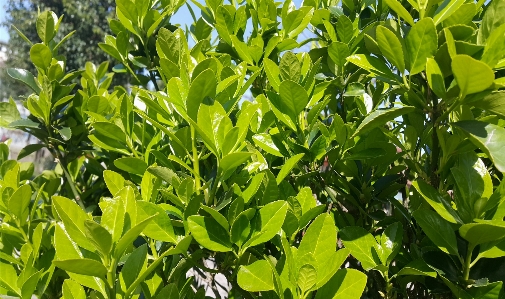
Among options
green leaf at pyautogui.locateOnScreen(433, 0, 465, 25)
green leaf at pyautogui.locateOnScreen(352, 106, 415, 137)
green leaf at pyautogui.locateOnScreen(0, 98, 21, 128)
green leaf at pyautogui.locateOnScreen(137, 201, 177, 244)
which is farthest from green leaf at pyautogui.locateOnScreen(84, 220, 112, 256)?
green leaf at pyautogui.locateOnScreen(0, 98, 21, 128)

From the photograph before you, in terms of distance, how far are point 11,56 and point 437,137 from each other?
86.0 ft

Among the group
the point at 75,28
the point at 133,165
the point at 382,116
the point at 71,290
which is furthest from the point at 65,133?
the point at 75,28

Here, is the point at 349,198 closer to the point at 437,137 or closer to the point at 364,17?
the point at 437,137

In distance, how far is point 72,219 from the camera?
68 centimetres

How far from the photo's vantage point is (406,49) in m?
0.84

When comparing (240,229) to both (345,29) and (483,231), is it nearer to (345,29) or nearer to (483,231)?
(483,231)

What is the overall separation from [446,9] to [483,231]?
43cm

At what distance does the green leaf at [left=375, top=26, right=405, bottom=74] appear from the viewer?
2.71 feet

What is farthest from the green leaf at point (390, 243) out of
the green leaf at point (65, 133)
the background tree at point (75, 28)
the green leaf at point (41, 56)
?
the background tree at point (75, 28)

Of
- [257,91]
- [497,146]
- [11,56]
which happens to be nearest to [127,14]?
[257,91]

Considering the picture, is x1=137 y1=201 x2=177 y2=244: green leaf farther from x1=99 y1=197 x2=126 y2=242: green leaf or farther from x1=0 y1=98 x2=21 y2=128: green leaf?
x1=0 y1=98 x2=21 y2=128: green leaf

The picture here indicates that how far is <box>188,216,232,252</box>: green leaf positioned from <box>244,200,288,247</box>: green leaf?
0.15 feet

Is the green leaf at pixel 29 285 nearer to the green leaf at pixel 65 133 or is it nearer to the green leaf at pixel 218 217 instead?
the green leaf at pixel 218 217

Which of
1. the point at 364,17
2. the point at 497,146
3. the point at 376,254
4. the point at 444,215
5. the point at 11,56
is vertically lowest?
the point at 11,56
